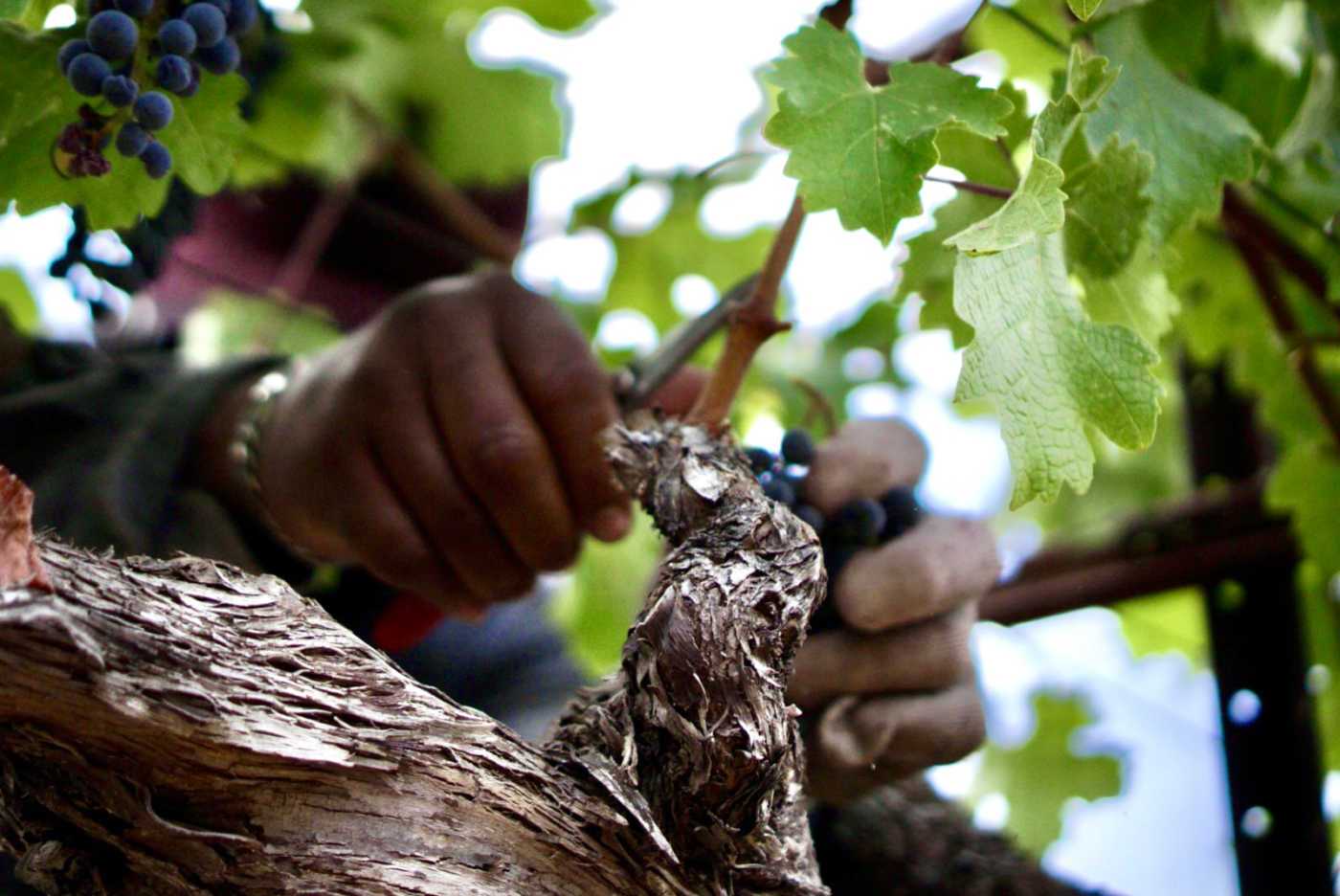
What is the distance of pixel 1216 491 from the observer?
5.18 ft

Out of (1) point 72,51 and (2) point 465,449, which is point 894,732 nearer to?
(2) point 465,449

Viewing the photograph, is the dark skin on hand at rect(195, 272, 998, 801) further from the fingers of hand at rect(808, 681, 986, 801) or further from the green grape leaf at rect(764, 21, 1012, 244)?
the green grape leaf at rect(764, 21, 1012, 244)

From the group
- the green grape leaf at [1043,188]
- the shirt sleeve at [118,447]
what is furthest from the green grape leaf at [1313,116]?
the shirt sleeve at [118,447]

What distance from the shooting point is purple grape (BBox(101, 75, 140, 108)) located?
0.62 m

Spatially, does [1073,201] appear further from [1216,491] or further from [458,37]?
[458,37]

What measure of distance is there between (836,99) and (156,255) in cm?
50

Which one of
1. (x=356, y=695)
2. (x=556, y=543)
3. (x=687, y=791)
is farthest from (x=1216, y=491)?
(x=356, y=695)

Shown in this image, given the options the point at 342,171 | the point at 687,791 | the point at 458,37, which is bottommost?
the point at 687,791

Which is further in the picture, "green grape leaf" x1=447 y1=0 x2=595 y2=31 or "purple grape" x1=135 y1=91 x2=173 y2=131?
"green grape leaf" x1=447 y1=0 x2=595 y2=31

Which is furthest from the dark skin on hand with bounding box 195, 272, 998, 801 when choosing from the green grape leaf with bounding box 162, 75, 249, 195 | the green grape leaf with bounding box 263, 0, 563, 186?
the green grape leaf with bounding box 263, 0, 563, 186

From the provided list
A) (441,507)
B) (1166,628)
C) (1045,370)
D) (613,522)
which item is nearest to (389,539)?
(441,507)

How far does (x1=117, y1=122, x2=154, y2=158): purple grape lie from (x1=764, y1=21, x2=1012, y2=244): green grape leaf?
0.31 metres

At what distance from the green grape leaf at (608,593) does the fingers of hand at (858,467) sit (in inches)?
23.0

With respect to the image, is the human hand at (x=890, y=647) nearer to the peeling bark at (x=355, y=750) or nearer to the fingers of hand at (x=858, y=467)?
the fingers of hand at (x=858, y=467)
